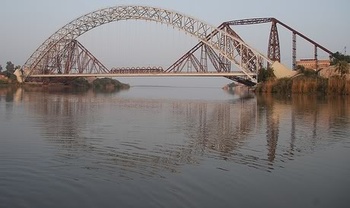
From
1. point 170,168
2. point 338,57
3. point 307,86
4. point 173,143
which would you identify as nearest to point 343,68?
point 307,86

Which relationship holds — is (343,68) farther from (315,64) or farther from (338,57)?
(315,64)

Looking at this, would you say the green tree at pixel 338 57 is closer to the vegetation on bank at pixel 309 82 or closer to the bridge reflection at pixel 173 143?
the vegetation on bank at pixel 309 82

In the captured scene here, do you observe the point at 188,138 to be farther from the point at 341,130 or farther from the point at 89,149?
the point at 341,130

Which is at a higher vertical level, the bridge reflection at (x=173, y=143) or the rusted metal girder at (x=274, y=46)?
the rusted metal girder at (x=274, y=46)

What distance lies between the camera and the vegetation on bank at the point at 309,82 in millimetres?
61750

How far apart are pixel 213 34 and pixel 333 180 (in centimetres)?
6946

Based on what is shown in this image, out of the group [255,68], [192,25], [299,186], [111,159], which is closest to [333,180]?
[299,186]

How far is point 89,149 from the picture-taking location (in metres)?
12.4

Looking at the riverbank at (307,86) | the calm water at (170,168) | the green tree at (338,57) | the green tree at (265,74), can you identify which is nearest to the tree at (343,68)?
the riverbank at (307,86)

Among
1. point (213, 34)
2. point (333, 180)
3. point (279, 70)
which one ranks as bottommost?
point (333, 180)

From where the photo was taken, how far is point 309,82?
220ft

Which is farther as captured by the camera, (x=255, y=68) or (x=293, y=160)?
(x=255, y=68)

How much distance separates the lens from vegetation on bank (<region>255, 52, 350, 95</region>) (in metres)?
61.8

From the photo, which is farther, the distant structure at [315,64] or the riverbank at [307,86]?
the distant structure at [315,64]
